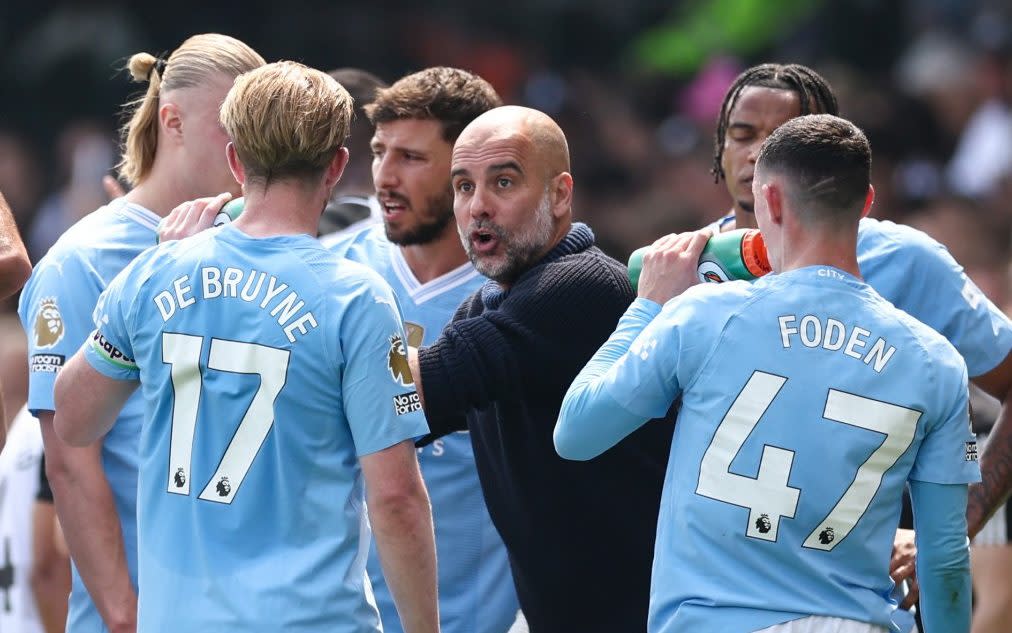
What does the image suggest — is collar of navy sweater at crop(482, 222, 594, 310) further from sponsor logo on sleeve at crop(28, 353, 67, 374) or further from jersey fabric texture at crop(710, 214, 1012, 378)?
sponsor logo on sleeve at crop(28, 353, 67, 374)

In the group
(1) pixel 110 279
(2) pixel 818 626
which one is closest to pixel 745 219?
(2) pixel 818 626

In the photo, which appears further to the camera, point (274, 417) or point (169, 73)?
point (169, 73)

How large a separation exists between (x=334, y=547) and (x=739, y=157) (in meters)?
2.14

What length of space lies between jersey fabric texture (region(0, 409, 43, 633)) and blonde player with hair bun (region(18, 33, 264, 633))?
114 centimetres

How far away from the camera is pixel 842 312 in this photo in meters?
3.62

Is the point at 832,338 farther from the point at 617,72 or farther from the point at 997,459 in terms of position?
the point at 617,72

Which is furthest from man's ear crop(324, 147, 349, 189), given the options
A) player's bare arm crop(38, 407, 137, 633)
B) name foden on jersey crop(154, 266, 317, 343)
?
player's bare arm crop(38, 407, 137, 633)

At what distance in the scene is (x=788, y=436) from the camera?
3.57 m

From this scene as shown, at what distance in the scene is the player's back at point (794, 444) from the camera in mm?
3570

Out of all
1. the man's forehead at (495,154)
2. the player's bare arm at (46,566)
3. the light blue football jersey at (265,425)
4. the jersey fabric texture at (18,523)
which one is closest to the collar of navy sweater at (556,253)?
the man's forehead at (495,154)

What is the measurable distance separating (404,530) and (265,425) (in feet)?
1.34

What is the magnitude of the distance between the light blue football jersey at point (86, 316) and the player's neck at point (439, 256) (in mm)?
987

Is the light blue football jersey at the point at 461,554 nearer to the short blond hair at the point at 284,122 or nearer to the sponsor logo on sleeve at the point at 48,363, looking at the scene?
the sponsor logo on sleeve at the point at 48,363

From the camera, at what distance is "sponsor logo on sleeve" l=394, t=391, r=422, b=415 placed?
366cm
